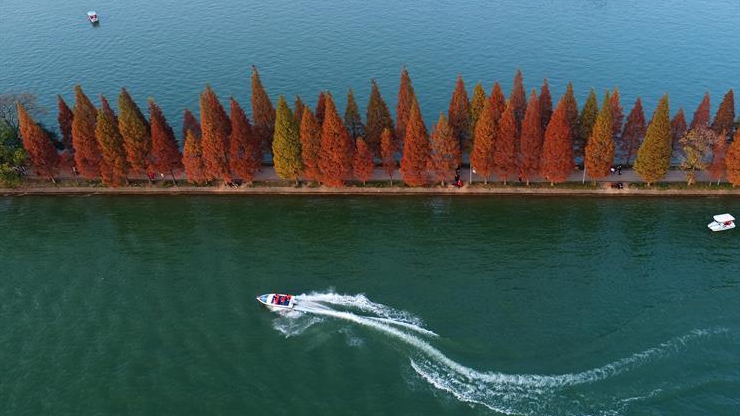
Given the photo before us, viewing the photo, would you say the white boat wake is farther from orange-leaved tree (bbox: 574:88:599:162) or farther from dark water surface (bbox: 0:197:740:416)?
orange-leaved tree (bbox: 574:88:599:162)

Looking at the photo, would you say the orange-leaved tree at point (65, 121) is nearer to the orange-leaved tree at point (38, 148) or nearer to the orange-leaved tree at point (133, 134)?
the orange-leaved tree at point (38, 148)

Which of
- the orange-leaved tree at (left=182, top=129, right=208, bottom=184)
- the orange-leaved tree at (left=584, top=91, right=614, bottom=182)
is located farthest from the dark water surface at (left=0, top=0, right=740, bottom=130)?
the orange-leaved tree at (left=584, top=91, right=614, bottom=182)

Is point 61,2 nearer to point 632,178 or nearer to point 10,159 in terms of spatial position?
point 10,159

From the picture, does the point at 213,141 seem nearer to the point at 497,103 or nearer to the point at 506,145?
the point at 497,103

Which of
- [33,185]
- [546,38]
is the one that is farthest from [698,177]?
[33,185]

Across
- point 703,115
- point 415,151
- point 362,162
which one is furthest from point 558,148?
point 362,162

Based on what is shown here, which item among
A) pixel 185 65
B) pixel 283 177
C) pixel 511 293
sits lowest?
pixel 511 293
